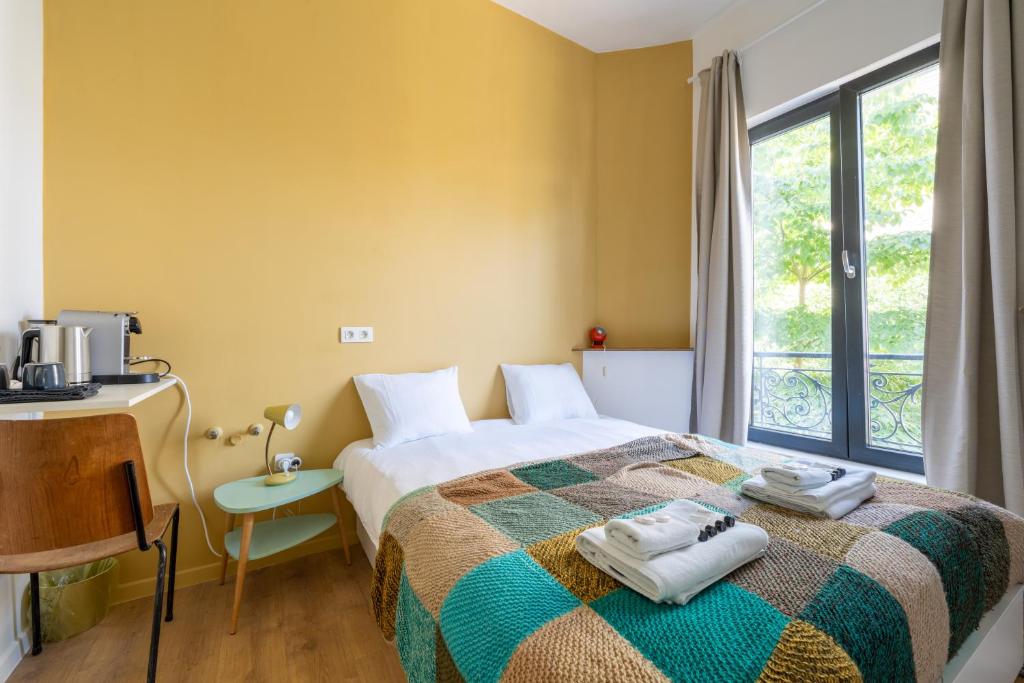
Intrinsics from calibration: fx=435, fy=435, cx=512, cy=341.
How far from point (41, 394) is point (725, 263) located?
3.09m

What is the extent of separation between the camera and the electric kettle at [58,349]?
1.41 metres

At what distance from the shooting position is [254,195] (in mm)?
2080

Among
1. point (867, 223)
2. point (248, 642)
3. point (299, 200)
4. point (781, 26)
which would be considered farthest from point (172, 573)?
point (781, 26)

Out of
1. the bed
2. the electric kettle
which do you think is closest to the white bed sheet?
the bed

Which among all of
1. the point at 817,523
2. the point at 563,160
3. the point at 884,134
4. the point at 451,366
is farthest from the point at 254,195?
the point at 884,134

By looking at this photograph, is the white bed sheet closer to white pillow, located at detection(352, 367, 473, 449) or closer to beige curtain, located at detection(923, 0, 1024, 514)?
white pillow, located at detection(352, 367, 473, 449)

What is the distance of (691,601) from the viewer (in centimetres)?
85

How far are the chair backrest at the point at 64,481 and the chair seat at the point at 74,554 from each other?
5 centimetres

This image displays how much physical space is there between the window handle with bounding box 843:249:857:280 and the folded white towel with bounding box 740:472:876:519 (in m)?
1.35

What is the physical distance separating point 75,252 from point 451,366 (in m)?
1.72

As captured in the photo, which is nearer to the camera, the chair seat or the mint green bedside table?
the chair seat

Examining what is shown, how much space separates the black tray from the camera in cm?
119

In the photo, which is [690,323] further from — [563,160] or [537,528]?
[537,528]

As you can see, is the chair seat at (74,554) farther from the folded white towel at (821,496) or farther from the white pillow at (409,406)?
the folded white towel at (821,496)
